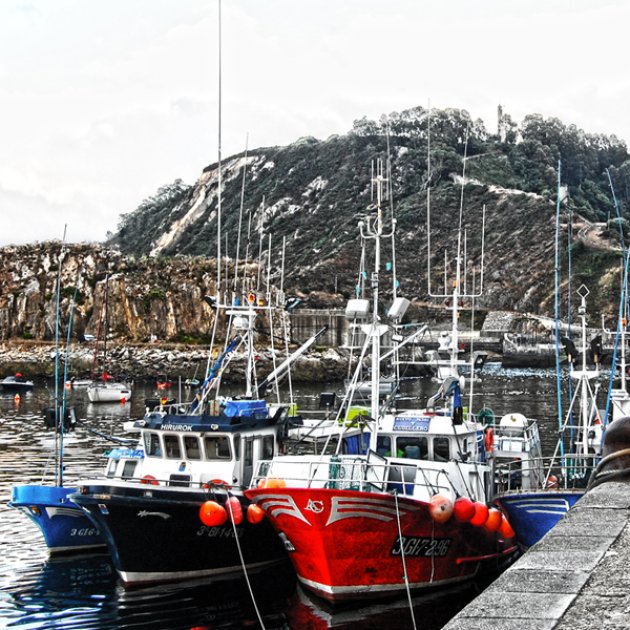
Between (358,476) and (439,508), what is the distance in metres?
1.56

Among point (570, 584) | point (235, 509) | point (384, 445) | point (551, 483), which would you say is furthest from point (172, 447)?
point (570, 584)

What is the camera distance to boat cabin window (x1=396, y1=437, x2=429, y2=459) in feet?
61.4

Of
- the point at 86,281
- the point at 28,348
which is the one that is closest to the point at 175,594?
the point at 28,348

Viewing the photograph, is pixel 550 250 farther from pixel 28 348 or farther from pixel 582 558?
pixel 582 558

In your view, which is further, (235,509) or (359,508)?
(235,509)

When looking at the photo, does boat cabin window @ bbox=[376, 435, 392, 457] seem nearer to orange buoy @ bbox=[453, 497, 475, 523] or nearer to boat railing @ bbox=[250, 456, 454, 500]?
boat railing @ bbox=[250, 456, 454, 500]

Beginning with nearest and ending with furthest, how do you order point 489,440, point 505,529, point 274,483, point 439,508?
1. point 439,508
2. point 274,483
3. point 505,529
4. point 489,440

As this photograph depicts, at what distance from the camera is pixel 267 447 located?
2000 centimetres

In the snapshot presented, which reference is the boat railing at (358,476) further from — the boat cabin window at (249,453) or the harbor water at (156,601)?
the harbor water at (156,601)

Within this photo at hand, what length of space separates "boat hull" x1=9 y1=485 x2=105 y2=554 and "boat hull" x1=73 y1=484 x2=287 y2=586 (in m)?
2.74

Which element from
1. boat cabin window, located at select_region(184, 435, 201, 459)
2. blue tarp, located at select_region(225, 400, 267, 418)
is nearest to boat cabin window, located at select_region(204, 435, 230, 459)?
boat cabin window, located at select_region(184, 435, 201, 459)

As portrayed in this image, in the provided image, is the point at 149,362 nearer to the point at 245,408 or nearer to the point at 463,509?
the point at 245,408

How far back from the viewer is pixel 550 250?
146m

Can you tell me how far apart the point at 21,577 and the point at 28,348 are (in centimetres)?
7457
